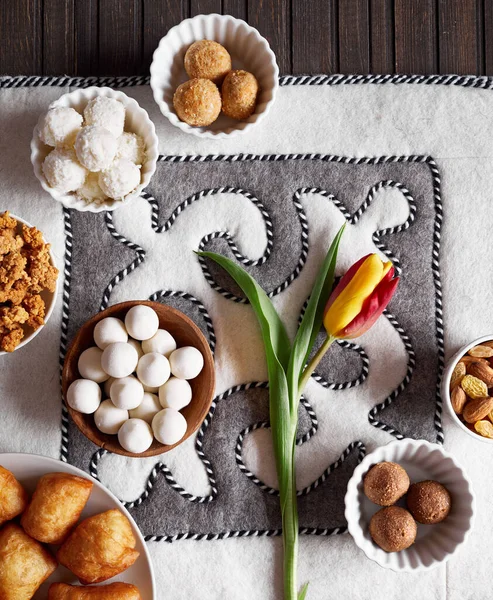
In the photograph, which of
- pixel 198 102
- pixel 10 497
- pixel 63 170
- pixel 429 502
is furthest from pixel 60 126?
pixel 429 502

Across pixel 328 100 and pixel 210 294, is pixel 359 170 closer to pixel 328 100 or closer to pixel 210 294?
pixel 328 100

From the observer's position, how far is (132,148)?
0.97m

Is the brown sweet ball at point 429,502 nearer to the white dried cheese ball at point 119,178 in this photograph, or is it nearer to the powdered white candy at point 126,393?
the powdered white candy at point 126,393

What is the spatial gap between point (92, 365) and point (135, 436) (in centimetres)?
12

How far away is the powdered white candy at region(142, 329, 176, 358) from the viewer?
0.95m

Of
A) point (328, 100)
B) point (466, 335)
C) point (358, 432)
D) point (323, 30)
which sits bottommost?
point (358, 432)

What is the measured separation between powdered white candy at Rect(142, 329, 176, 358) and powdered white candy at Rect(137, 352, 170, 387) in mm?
13

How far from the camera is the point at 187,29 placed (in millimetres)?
1011

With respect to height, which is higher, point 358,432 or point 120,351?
point 120,351

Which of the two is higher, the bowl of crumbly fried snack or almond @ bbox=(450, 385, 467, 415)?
the bowl of crumbly fried snack

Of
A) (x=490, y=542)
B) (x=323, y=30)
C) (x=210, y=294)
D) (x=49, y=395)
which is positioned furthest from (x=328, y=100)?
(x=490, y=542)

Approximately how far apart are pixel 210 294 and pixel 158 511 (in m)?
0.36

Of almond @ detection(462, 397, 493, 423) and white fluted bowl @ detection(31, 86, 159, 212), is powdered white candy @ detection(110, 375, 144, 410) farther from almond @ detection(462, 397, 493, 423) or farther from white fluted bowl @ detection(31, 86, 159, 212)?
almond @ detection(462, 397, 493, 423)

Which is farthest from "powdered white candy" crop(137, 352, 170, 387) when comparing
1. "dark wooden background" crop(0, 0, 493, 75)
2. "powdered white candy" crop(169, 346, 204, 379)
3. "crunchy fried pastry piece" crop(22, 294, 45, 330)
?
"dark wooden background" crop(0, 0, 493, 75)
